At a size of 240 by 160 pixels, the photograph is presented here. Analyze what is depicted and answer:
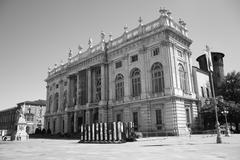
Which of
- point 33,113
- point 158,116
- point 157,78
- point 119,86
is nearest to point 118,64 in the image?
point 119,86

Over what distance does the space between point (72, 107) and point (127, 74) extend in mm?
18483

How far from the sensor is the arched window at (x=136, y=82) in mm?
37688

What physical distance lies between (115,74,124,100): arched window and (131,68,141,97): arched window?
286cm

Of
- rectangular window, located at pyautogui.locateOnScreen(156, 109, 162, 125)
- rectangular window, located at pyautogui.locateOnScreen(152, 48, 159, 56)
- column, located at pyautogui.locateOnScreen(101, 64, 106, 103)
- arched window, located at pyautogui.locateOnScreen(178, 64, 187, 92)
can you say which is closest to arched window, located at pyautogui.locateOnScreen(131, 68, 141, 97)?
rectangular window, located at pyautogui.locateOnScreen(152, 48, 159, 56)

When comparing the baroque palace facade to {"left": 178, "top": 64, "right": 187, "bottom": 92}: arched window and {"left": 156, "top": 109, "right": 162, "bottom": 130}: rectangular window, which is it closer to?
{"left": 178, "top": 64, "right": 187, "bottom": 92}: arched window

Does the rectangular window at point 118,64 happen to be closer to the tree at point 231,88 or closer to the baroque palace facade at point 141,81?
the baroque palace facade at point 141,81

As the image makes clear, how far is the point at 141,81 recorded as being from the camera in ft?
121

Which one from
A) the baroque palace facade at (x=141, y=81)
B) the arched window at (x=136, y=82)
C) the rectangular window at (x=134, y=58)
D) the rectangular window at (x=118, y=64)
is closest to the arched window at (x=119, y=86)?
the baroque palace facade at (x=141, y=81)

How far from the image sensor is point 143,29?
1490 inches

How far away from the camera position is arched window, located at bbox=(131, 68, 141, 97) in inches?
1484

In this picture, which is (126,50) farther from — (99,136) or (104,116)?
(99,136)

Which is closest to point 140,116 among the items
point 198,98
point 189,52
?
point 198,98

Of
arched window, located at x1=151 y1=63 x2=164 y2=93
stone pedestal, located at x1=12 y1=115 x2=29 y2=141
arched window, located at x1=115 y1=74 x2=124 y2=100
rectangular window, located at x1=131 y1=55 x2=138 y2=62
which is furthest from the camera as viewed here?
arched window, located at x1=115 y1=74 x2=124 y2=100

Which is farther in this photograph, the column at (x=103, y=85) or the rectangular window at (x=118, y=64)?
the column at (x=103, y=85)
